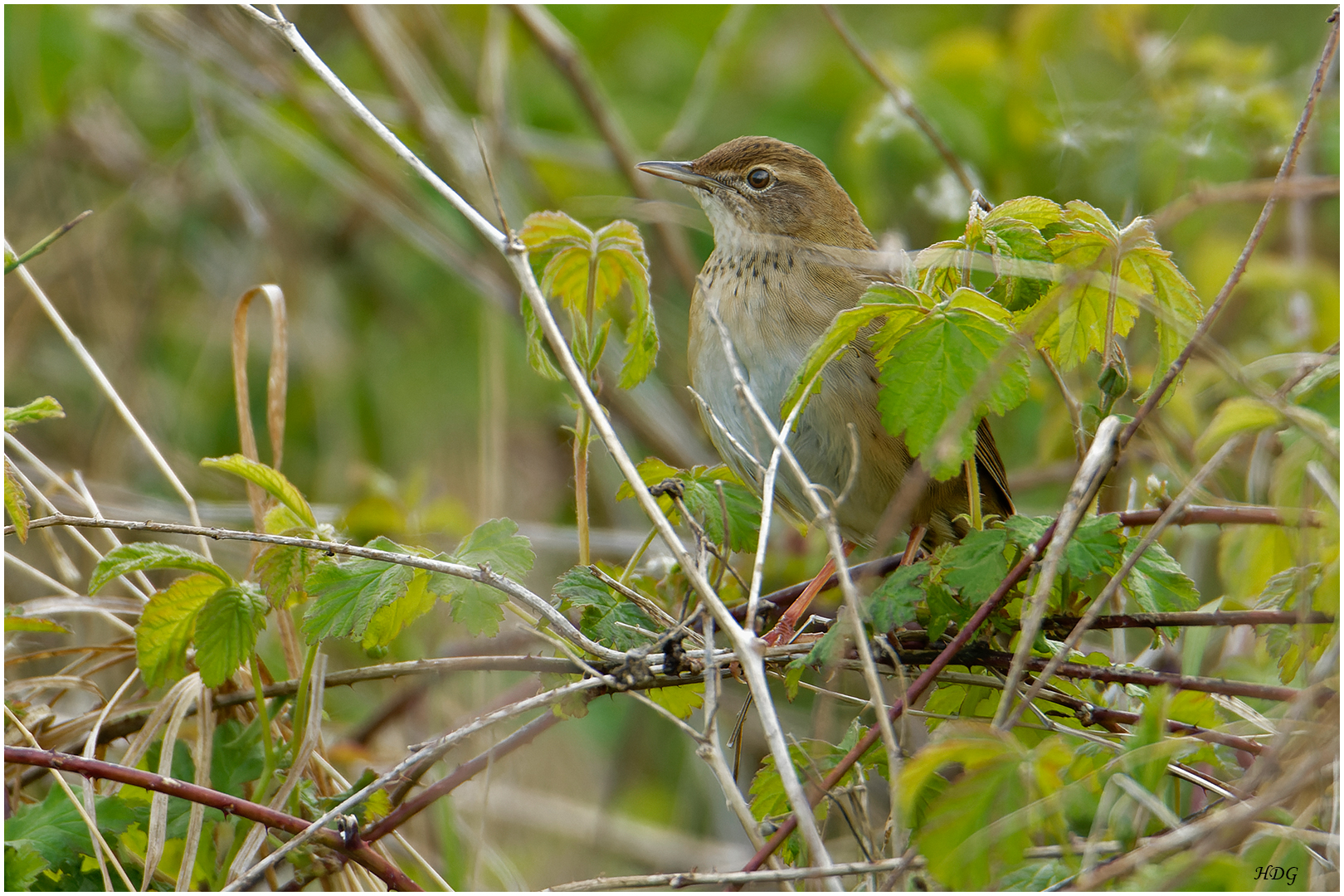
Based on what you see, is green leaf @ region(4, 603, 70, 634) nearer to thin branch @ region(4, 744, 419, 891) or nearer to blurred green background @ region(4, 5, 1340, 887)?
thin branch @ region(4, 744, 419, 891)

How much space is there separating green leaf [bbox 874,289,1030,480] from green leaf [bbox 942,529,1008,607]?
0.50 ft

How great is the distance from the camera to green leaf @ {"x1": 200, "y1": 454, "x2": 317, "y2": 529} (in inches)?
82.7

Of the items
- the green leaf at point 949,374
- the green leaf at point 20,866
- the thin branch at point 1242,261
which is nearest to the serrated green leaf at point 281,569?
the green leaf at point 20,866

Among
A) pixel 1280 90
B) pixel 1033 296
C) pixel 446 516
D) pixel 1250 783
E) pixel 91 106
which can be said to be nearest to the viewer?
pixel 1250 783

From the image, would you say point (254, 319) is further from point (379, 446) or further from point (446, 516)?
point (446, 516)

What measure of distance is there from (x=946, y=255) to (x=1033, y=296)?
0.18 metres

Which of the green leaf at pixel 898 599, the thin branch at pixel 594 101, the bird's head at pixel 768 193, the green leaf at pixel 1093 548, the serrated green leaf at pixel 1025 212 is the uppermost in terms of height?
the thin branch at pixel 594 101

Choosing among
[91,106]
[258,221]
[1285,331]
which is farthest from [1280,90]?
[91,106]

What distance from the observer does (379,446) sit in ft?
18.8

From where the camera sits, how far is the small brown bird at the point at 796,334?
284cm

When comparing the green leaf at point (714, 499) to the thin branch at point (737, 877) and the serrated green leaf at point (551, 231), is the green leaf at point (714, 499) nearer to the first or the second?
the serrated green leaf at point (551, 231)

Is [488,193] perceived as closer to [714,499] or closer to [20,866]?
[714,499]

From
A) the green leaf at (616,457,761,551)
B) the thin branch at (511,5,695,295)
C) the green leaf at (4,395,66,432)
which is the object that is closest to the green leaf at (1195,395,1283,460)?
the green leaf at (616,457,761,551)

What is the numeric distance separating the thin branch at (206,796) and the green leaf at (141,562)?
318mm
